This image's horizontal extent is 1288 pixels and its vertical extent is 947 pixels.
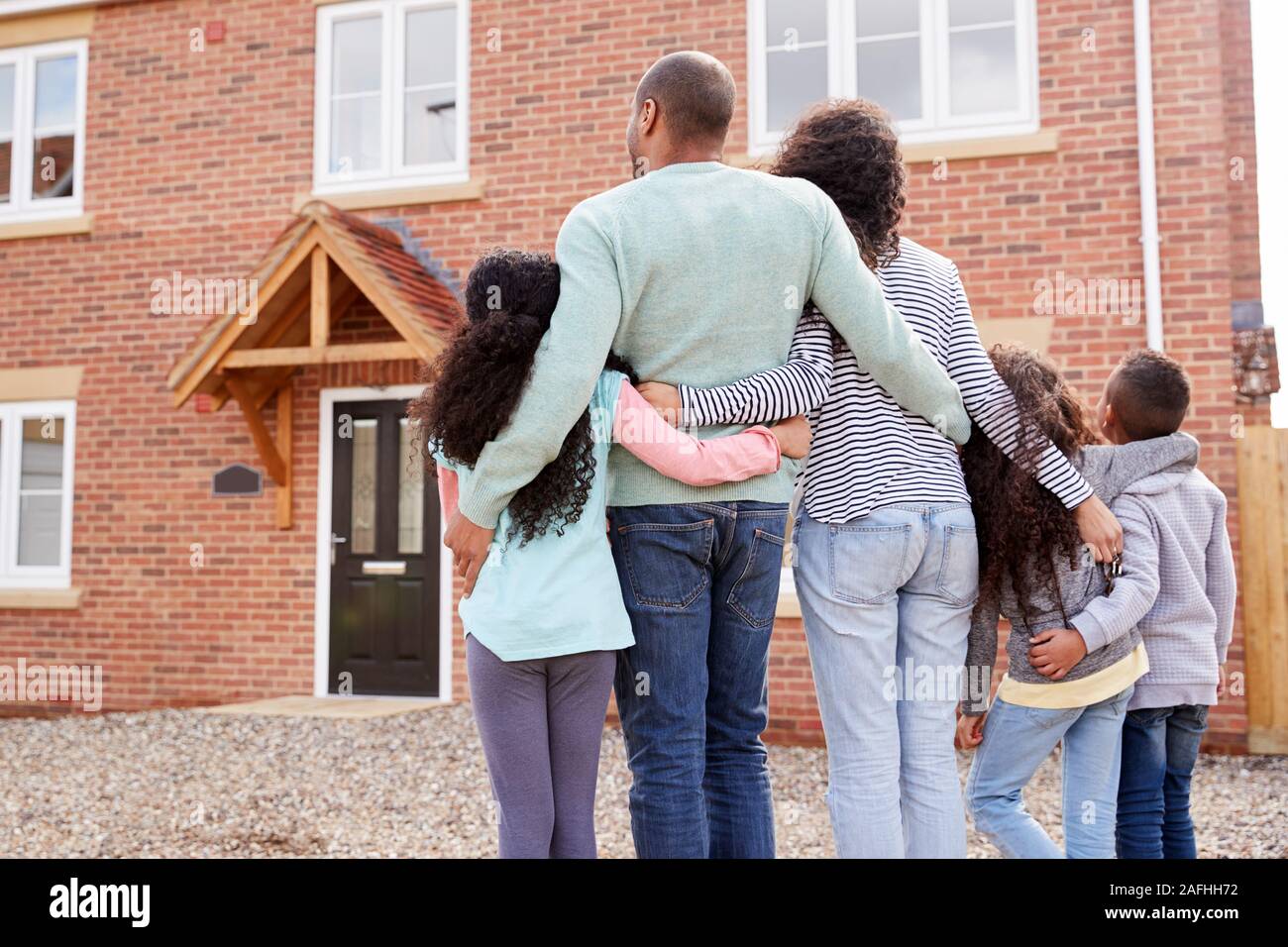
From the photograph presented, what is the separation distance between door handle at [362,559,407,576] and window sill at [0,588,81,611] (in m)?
2.36

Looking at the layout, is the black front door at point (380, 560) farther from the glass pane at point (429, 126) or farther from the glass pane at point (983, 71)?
the glass pane at point (983, 71)

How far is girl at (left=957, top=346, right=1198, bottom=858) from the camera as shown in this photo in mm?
2611

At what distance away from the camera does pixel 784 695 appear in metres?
6.99

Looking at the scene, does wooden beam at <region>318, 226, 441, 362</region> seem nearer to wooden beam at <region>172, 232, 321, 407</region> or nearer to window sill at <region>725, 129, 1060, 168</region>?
wooden beam at <region>172, 232, 321, 407</region>

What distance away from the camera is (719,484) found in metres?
2.21

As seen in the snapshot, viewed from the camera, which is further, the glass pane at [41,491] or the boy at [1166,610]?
the glass pane at [41,491]

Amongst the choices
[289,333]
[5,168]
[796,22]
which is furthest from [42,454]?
[796,22]

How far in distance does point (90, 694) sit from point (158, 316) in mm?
2952

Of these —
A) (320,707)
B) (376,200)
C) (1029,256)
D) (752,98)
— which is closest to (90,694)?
(320,707)

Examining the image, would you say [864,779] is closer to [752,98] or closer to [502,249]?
[502,249]

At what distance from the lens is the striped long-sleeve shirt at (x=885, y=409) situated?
7.34 ft

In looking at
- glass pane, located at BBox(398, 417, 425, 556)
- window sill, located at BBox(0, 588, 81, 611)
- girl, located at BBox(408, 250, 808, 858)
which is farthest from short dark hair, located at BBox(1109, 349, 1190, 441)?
window sill, located at BBox(0, 588, 81, 611)

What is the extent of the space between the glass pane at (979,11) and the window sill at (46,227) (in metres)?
6.50

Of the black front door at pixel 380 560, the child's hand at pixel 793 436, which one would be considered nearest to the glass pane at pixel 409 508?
the black front door at pixel 380 560
